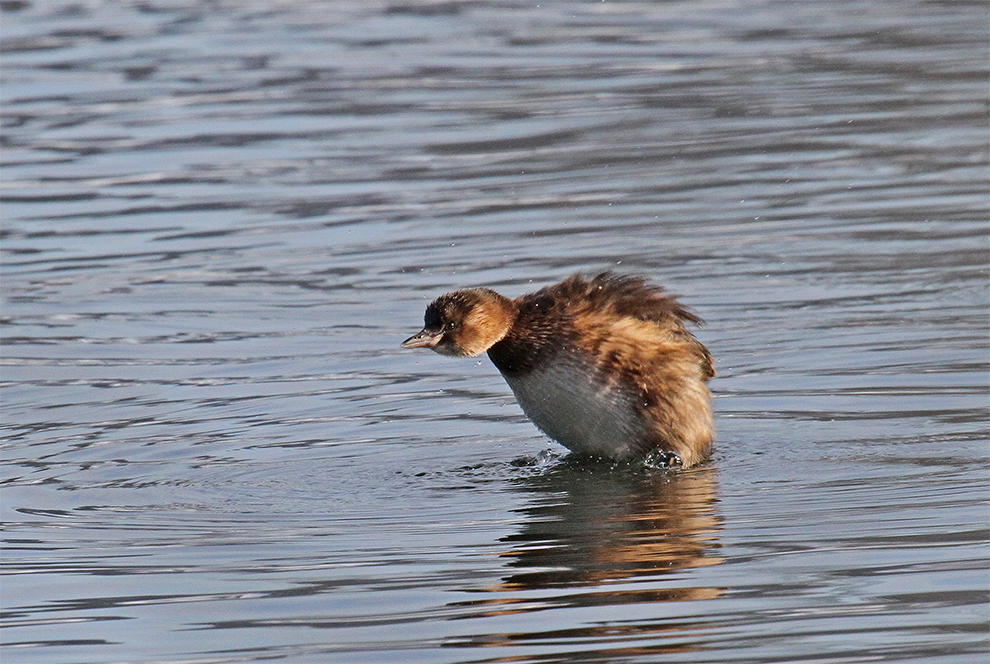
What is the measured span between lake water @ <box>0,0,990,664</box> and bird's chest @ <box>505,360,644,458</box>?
0.57 ft

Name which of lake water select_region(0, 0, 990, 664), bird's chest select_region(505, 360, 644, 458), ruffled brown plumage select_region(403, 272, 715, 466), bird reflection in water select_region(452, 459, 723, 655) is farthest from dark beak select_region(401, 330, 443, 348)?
bird reflection in water select_region(452, 459, 723, 655)

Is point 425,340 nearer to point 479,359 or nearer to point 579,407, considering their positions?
point 579,407

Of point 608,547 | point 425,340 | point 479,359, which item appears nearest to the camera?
point 608,547

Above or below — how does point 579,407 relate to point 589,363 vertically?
below

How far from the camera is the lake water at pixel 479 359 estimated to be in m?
6.93

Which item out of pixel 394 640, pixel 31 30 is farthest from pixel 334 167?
pixel 394 640

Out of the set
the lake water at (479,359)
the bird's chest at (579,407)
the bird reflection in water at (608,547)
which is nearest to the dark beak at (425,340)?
the bird's chest at (579,407)

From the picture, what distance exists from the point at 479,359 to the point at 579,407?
8.85ft

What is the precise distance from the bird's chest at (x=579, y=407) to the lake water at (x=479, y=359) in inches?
6.9

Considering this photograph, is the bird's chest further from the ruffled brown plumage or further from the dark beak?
the dark beak

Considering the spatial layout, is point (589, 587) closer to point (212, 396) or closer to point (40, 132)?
point (212, 396)

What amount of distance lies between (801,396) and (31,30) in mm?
16035

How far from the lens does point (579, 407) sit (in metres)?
9.18

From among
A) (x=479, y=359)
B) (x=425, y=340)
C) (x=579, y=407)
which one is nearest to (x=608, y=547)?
(x=579, y=407)
